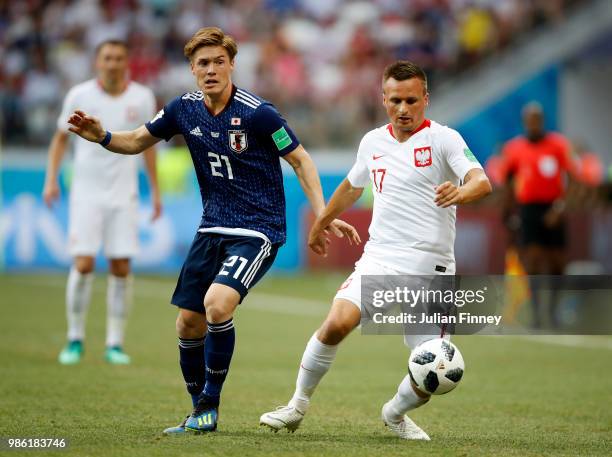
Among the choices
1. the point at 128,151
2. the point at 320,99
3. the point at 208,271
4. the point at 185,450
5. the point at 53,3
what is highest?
the point at 53,3

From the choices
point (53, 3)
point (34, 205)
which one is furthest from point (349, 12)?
point (34, 205)

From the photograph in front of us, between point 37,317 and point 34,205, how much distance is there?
6.29m

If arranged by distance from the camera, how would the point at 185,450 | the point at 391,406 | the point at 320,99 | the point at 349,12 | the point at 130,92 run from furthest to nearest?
the point at 349,12 < the point at 320,99 < the point at 130,92 < the point at 391,406 < the point at 185,450

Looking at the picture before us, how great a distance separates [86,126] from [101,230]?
350cm

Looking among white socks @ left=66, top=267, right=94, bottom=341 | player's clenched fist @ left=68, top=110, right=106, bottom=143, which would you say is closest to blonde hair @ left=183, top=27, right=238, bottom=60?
player's clenched fist @ left=68, top=110, right=106, bottom=143

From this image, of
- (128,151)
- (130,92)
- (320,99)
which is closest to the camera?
(128,151)

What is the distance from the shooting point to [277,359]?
10.6 m

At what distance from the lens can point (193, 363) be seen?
21.9 ft

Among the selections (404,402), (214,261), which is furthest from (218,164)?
(404,402)

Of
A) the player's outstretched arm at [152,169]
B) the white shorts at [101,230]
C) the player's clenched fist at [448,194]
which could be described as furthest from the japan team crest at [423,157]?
the white shorts at [101,230]

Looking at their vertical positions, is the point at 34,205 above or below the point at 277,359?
above

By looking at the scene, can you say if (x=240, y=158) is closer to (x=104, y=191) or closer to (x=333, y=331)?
(x=333, y=331)

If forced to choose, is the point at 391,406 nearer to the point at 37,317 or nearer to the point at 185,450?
the point at 185,450

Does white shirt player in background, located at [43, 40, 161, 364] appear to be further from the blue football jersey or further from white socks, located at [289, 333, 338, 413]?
white socks, located at [289, 333, 338, 413]
